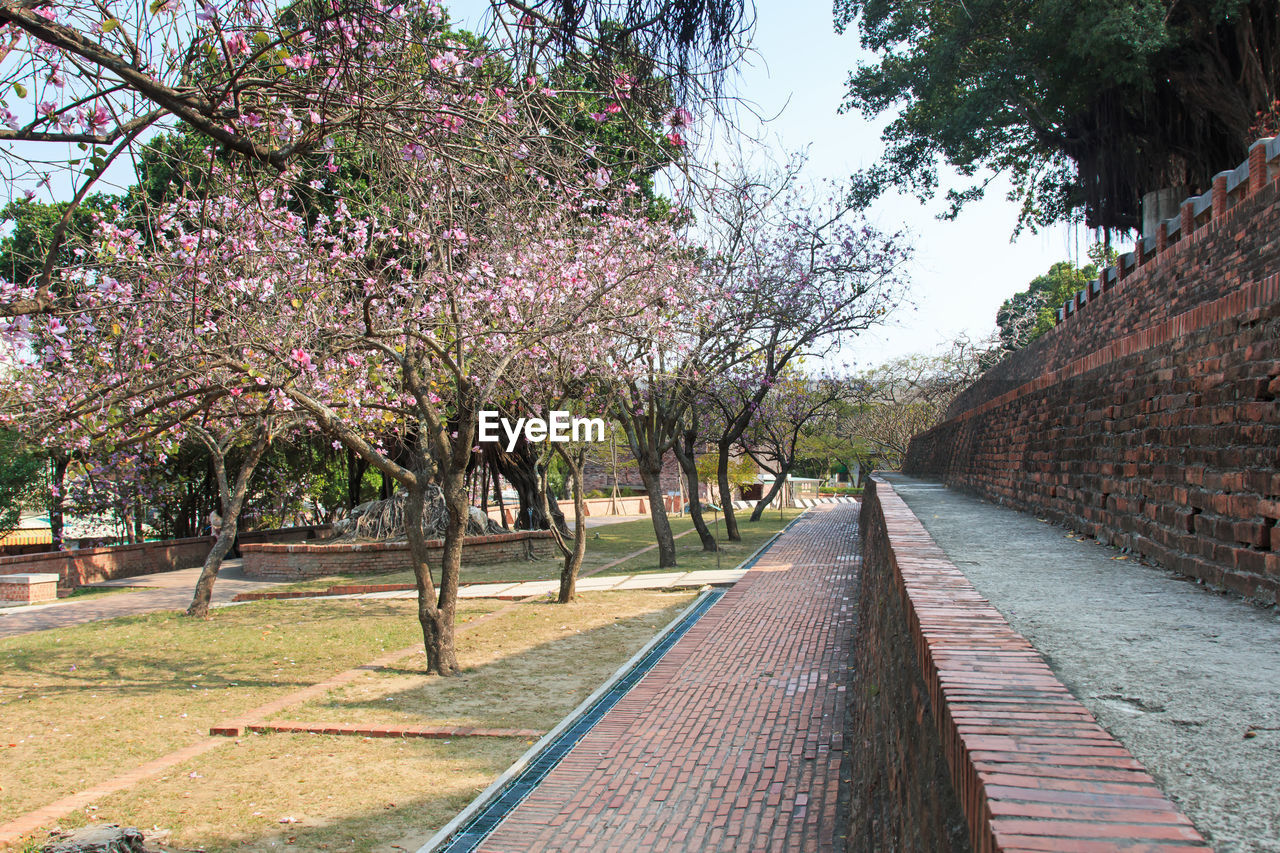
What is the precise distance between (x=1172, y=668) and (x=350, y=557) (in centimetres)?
1631

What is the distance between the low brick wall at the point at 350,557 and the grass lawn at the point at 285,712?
4.64m

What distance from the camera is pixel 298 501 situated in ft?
80.2

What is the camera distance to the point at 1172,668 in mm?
2746

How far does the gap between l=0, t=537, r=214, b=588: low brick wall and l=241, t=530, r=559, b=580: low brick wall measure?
3350 millimetres

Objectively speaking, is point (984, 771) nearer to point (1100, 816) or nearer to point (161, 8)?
point (1100, 816)

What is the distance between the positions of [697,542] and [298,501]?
36.4 feet

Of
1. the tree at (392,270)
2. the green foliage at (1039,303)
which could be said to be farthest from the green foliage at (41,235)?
the green foliage at (1039,303)

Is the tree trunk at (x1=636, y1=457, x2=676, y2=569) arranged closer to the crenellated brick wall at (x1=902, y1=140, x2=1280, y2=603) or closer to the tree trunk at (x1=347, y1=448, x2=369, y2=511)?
the crenellated brick wall at (x1=902, y1=140, x2=1280, y2=603)

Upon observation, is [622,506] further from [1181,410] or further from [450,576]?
[1181,410]

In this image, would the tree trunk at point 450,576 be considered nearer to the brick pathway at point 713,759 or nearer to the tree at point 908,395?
the brick pathway at point 713,759

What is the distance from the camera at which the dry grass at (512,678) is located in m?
6.98

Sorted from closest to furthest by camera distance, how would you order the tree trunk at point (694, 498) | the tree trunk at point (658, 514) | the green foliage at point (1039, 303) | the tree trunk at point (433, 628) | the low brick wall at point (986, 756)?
the low brick wall at point (986, 756), the tree trunk at point (433, 628), the tree trunk at point (658, 514), the tree trunk at point (694, 498), the green foliage at point (1039, 303)

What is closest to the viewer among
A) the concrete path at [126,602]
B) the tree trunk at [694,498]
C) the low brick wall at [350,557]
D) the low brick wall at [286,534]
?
the concrete path at [126,602]

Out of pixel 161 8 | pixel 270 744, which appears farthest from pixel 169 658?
pixel 161 8
